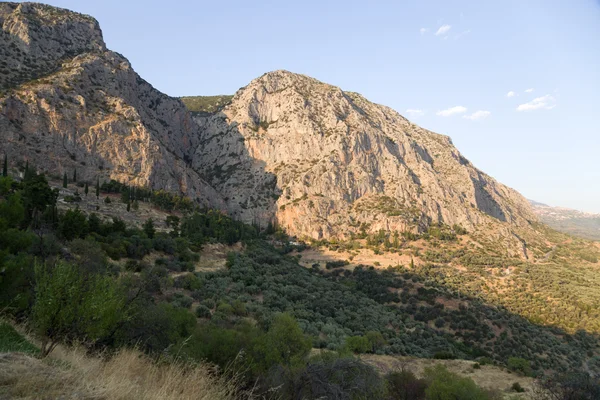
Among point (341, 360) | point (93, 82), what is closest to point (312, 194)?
point (93, 82)

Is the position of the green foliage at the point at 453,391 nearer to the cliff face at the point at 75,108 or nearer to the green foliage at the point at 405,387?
the green foliage at the point at 405,387

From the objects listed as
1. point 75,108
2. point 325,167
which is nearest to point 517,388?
point 325,167

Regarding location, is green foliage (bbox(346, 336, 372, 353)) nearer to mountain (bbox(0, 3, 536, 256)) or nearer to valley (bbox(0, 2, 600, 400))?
valley (bbox(0, 2, 600, 400))

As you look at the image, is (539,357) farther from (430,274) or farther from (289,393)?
(289,393)

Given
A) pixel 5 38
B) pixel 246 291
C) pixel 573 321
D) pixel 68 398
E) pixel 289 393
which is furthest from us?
pixel 5 38

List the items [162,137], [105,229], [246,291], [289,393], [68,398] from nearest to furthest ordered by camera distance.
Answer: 1. [68,398]
2. [289,393]
3. [246,291]
4. [105,229]
5. [162,137]

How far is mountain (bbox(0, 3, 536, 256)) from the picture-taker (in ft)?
236

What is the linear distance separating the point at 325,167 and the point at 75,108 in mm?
70331

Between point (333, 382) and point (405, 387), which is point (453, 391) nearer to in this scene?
point (405, 387)

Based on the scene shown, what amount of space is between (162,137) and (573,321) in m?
108

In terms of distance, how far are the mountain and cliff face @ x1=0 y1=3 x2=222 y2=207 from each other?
268mm

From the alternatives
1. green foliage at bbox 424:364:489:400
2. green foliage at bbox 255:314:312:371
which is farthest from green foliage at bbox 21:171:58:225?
green foliage at bbox 424:364:489:400

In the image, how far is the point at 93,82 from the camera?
82.1 metres

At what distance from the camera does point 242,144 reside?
12038 centimetres
